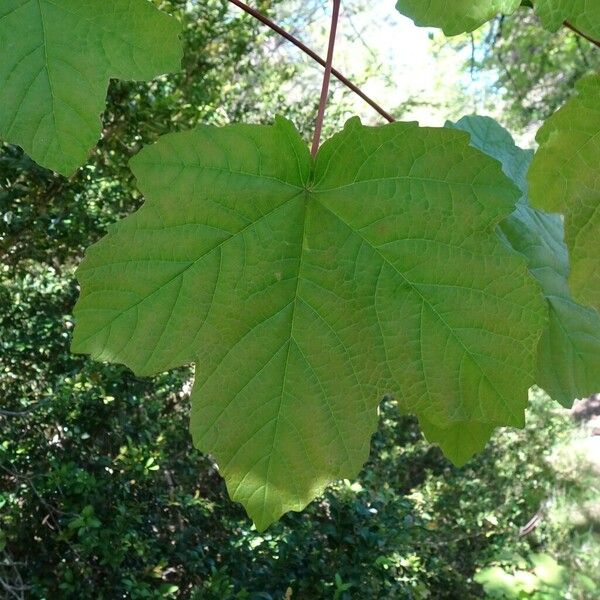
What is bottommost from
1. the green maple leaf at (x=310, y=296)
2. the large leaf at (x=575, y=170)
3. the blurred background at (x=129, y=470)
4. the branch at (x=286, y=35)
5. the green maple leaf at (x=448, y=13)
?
the green maple leaf at (x=310, y=296)

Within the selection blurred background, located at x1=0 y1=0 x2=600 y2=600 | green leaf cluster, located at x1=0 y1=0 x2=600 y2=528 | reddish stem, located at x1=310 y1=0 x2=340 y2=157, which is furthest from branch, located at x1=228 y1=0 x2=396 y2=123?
blurred background, located at x1=0 y1=0 x2=600 y2=600

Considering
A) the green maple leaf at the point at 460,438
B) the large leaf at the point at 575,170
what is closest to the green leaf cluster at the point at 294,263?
the large leaf at the point at 575,170

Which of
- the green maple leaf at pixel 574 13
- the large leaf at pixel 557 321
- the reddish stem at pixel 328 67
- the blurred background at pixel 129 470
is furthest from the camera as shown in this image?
the blurred background at pixel 129 470

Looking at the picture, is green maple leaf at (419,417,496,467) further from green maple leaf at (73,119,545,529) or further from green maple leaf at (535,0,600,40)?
green maple leaf at (535,0,600,40)

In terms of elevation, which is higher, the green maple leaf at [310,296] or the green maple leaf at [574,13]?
the green maple leaf at [574,13]

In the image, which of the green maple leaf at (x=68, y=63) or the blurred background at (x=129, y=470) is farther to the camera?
the blurred background at (x=129, y=470)

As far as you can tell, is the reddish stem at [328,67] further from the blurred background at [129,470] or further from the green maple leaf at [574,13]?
the blurred background at [129,470]

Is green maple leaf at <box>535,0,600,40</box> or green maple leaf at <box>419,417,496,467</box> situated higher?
green maple leaf at <box>535,0,600,40</box>
